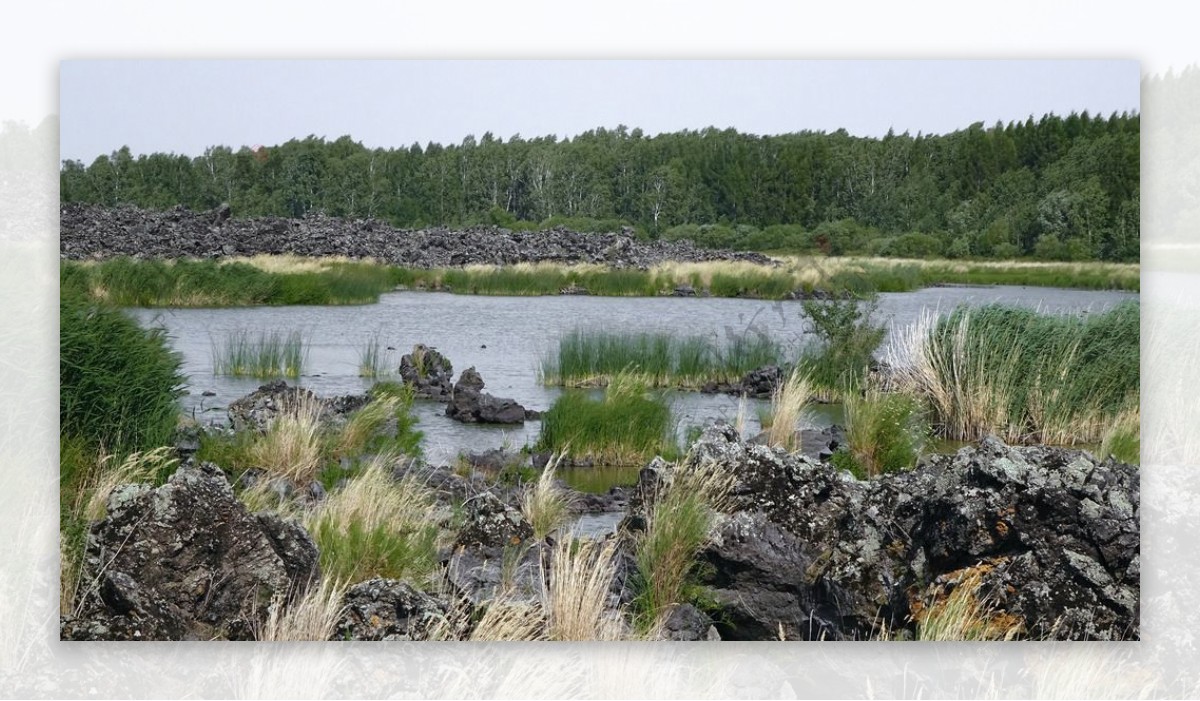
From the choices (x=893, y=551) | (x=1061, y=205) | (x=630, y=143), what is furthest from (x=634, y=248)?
(x=893, y=551)

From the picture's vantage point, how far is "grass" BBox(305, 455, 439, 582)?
20.5 feet

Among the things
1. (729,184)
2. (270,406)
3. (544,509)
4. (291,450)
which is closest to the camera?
(544,509)

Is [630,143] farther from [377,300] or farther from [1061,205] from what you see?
[377,300]

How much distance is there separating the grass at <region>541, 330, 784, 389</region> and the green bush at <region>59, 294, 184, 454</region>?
408 centimetres

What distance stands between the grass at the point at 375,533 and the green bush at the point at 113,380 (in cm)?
110

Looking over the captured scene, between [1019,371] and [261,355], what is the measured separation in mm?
5413

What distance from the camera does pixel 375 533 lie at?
21.0ft

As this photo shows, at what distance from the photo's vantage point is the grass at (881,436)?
A: 355 inches

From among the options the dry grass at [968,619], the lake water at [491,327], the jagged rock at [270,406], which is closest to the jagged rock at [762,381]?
the lake water at [491,327]

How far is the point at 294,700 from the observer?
5.50m

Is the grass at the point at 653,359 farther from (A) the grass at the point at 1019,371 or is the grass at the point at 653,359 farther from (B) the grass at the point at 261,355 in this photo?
(B) the grass at the point at 261,355

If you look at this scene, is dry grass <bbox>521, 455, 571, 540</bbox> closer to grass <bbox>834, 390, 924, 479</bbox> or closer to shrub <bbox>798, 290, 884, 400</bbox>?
grass <bbox>834, 390, 924, 479</bbox>

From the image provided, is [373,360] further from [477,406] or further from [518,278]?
[518,278]

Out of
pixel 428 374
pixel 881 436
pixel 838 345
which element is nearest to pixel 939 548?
pixel 881 436
